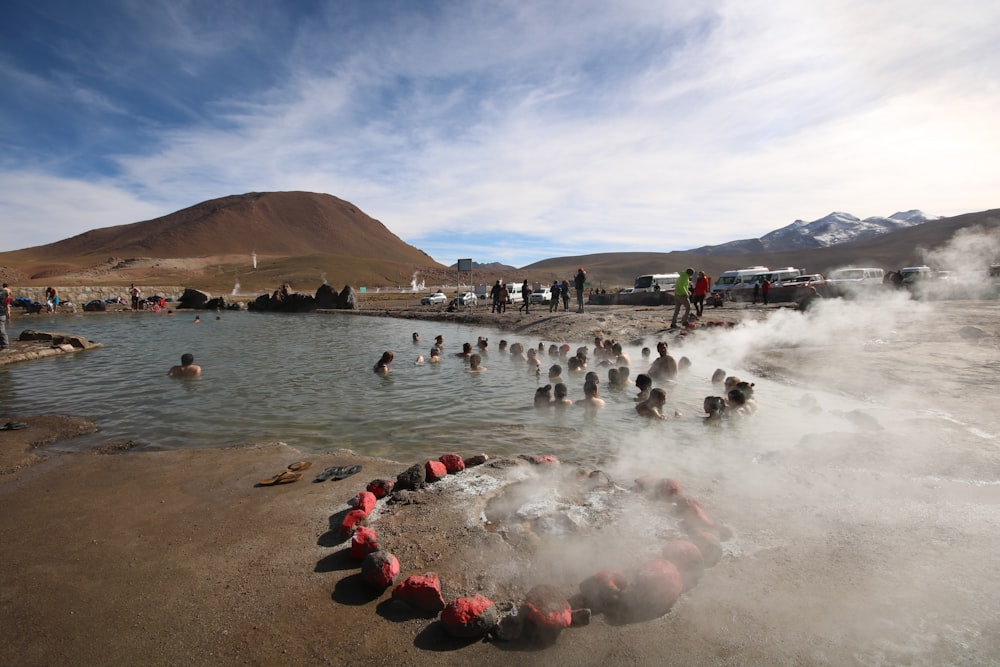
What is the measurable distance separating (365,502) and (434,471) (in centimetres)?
76

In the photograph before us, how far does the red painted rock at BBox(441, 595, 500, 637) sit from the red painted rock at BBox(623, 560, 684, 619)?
76 cm

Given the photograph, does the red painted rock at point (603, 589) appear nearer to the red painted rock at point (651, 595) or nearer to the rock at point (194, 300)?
the red painted rock at point (651, 595)

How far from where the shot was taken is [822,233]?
11119 cm

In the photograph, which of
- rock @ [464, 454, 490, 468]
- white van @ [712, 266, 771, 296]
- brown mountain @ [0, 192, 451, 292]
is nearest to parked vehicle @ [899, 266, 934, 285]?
white van @ [712, 266, 771, 296]

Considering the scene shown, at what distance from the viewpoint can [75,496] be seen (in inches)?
178

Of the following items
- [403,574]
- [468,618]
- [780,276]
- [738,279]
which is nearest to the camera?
[468,618]

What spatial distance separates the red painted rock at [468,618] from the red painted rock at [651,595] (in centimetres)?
76

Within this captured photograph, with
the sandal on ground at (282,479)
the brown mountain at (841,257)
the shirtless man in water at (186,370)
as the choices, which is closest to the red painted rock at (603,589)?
the sandal on ground at (282,479)

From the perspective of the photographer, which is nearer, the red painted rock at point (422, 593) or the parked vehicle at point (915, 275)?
the red painted rock at point (422, 593)

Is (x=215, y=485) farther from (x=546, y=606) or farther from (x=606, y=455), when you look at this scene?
(x=606, y=455)

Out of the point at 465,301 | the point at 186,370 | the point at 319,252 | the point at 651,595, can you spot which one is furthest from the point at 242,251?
the point at 651,595

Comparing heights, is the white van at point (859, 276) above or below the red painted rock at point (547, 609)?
above

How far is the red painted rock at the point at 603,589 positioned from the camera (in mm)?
2793

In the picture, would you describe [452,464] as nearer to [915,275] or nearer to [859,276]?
[859,276]
